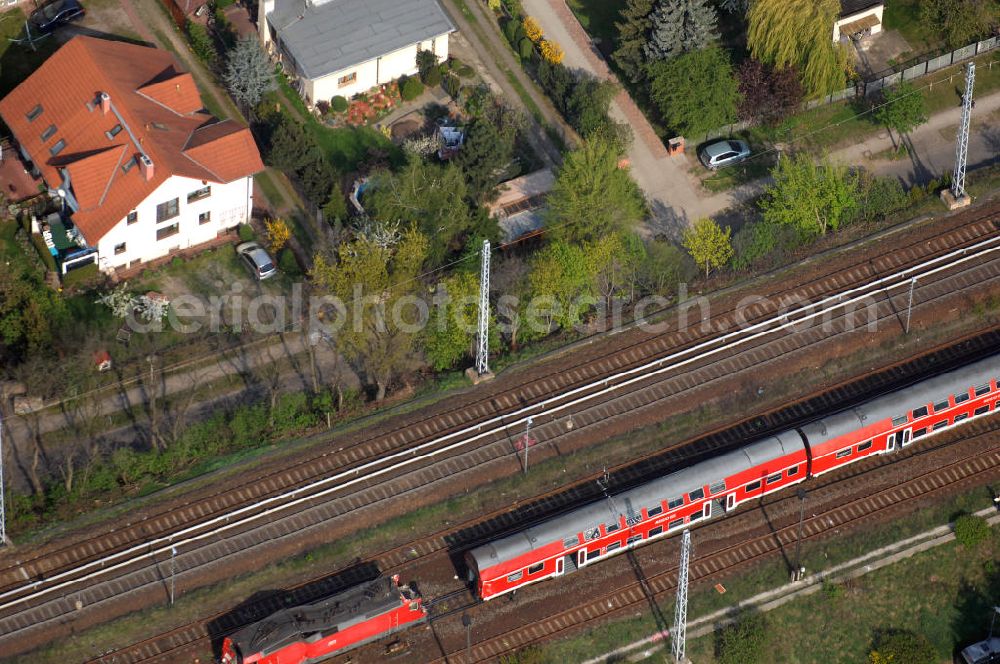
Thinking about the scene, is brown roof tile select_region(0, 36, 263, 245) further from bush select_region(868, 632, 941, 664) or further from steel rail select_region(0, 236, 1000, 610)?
bush select_region(868, 632, 941, 664)

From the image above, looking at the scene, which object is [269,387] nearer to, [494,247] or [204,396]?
[204,396]

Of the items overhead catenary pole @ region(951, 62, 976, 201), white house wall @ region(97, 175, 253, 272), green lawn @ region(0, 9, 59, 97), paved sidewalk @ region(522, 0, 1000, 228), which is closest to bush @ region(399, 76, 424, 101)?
paved sidewalk @ region(522, 0, 1000, 228)

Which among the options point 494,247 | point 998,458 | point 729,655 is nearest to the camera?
point 729,655

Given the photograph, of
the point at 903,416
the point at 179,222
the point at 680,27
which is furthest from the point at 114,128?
the point at 903,416

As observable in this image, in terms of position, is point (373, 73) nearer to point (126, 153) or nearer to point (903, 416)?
point (126, 153)

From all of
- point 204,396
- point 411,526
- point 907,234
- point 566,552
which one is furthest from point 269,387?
point 907,234

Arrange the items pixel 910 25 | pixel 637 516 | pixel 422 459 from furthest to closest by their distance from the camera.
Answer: pixel 910 25
pixel 422 459
pixel 637 516

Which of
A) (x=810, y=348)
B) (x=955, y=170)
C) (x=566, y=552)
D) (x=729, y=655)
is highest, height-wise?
(x=955, y=170)
